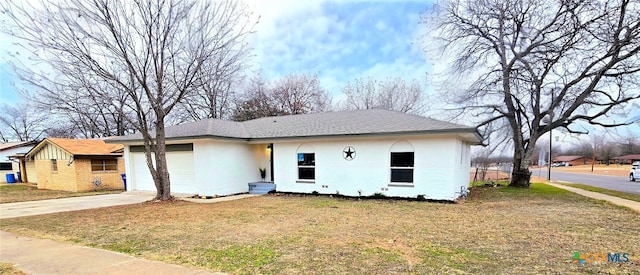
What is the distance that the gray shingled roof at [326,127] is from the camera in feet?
33.6

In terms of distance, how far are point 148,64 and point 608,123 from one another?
71.9ft

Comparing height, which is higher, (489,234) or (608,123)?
(608,123)

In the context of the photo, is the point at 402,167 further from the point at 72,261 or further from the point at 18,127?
the point at 18,127

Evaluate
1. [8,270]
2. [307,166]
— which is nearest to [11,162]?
[307,166]

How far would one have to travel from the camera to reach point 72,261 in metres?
4.20

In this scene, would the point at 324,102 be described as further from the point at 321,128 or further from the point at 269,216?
the point at 269,216

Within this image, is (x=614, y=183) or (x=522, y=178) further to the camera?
(x=614, y=183)

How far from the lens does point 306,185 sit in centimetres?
1223

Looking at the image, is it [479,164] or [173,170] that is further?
[479,164]

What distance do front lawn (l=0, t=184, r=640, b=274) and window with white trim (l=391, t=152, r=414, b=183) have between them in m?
1.48

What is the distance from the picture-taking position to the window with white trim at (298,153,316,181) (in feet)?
39.9

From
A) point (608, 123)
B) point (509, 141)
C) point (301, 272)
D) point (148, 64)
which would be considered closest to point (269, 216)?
point (301, 272)

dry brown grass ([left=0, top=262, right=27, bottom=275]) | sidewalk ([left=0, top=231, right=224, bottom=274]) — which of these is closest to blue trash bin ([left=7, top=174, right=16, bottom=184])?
sidewalk ([left=0, top=231, right=224, bottom=274])

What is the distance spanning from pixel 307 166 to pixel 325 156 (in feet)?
3.22
